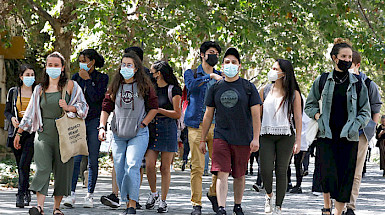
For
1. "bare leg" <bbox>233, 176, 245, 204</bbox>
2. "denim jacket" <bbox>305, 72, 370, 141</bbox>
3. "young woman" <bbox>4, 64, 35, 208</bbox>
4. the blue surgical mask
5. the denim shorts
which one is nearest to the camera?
"denim jacket" <bbox>305, 72, 370, 141</bbox>

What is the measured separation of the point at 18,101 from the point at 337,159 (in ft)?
15.1

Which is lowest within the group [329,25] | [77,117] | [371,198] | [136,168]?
[371,198]

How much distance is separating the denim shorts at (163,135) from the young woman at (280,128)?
1.36 meters

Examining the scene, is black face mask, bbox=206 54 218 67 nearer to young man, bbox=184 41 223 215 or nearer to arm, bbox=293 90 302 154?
young man, bbox=184 41 223 215

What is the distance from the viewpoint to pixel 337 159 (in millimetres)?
8484

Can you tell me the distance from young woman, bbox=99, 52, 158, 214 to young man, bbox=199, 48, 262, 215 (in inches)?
30.8

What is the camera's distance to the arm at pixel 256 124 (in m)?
8.66

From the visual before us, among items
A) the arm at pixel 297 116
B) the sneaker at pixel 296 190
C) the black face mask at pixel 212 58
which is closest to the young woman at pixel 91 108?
the black face mask at pixel 212 58

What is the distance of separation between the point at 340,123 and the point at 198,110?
2.03m

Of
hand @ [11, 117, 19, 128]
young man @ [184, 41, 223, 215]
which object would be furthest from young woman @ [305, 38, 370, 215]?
hand @ [11, 117, 19, 128]

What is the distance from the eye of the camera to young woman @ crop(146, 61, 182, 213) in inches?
392

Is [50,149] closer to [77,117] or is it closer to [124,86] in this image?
[77,117]

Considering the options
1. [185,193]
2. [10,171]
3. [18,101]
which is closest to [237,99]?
[18,101]

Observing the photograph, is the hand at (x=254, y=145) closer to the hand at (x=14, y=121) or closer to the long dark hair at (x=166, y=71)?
the long dark hair at (x=166, y=71)
